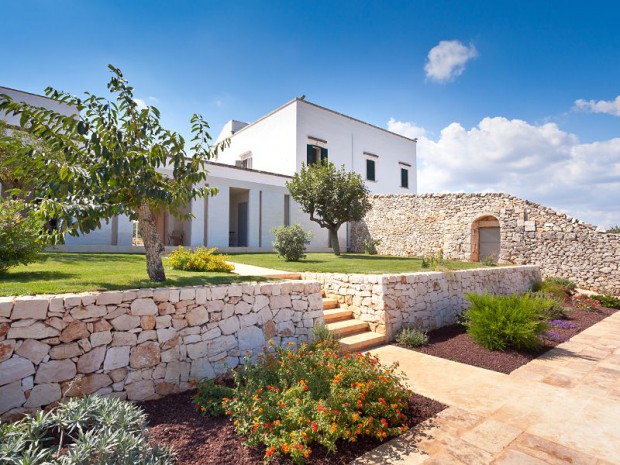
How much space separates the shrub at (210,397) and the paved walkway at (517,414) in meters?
1.52

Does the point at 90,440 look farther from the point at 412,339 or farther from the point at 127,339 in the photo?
the point at 412,339

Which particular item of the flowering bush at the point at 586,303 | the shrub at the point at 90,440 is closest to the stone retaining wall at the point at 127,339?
the shrub at the point at 90,440

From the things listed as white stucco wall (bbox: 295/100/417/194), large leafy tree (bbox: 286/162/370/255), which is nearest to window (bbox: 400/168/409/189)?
white stucco wall (bbox: 295/100/417/194)

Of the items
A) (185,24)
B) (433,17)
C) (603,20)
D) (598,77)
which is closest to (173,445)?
(185,24)

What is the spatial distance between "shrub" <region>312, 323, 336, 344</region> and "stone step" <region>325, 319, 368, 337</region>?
300mm

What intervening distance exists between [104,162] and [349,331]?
182 inches

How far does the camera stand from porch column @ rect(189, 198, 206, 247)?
543 inches

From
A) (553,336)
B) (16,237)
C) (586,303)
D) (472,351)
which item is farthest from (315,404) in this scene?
(586,303)

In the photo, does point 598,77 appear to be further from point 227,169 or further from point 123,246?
point 123,246

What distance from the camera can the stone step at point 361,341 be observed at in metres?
5.21

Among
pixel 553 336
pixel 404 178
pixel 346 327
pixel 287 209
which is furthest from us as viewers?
pixel 404 178

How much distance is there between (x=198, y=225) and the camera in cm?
1402

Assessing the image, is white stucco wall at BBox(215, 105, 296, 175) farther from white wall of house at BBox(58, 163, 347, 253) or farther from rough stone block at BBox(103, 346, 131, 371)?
rough stone block at BBox(103, 346, 131, 371)

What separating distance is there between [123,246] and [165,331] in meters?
9.45
